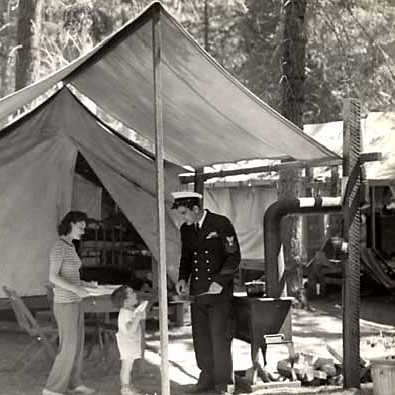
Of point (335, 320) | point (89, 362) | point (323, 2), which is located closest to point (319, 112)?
point (323, 2)

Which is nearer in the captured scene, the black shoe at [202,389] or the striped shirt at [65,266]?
the striped shirt at [65,266]

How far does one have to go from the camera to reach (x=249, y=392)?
21.9 feet

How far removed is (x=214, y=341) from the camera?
670 centimetres

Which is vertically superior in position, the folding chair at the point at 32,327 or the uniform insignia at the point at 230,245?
the uniform insignia at the point at 230,245

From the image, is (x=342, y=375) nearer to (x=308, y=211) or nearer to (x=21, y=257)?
(x=308, y=211)

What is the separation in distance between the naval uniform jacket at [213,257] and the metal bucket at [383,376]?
136cm

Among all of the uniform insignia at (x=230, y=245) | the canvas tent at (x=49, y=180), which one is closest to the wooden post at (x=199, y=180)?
the canvas tent at (x=49, y=180)

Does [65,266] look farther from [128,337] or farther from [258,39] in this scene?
[258,39]

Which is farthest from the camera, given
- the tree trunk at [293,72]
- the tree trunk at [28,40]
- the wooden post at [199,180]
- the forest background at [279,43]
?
the tree trunk at [28,40]

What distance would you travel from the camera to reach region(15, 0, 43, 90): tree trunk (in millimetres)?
13141

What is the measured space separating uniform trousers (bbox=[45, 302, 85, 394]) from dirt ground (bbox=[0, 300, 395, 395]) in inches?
16.7

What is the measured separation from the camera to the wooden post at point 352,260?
22.3 ft

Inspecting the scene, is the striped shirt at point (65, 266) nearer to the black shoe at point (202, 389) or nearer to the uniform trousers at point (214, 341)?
the uniform trousers at point (214, 341)

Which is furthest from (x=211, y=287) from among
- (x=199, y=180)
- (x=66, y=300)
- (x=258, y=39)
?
(x=258, y=39)
